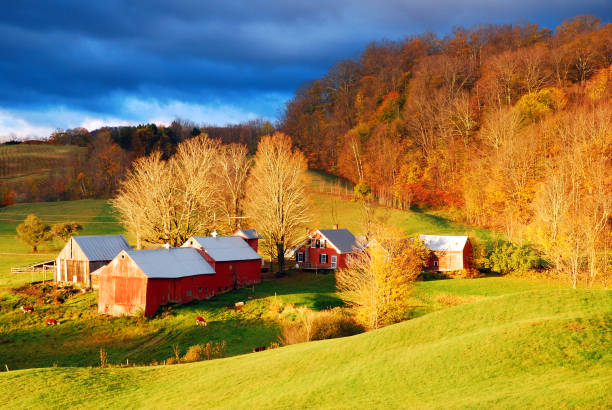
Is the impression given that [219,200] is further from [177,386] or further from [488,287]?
[177,386]

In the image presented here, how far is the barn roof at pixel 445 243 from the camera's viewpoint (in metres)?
60.6

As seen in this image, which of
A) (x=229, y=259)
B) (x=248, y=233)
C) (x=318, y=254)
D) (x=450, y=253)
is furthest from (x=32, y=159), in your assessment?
(x=450, y=253)

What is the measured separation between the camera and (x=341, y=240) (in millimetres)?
66250

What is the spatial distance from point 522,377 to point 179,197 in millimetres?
50444

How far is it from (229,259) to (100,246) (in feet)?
47.1

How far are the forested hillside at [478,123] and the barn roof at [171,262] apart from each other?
36841 millimetres

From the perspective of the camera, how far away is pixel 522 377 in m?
Answer: 17.0

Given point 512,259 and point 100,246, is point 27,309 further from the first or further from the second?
point 512,259

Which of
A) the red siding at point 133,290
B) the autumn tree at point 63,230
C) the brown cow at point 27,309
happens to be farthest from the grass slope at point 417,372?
the autumn tree at point 63,230

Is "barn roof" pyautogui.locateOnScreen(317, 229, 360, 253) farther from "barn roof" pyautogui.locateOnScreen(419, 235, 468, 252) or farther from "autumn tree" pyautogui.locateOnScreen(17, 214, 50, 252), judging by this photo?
"autumn tree" pyautogui.locateOnScreen(17, 214, 50, 252)

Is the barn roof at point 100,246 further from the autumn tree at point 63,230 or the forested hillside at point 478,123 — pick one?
the forested hillside at point 478,123

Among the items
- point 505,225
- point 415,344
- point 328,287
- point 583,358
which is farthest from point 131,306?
point 505,225

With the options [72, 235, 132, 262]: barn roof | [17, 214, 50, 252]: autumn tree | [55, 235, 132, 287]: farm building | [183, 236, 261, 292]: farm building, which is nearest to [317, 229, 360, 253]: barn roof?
[183, 236, 261, 292]: farm building

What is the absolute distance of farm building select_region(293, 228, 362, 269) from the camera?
211ft
